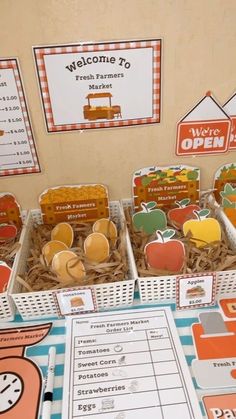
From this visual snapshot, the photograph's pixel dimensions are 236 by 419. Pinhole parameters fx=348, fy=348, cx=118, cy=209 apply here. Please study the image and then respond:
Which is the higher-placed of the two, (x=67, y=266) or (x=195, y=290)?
(x=67, y=266)

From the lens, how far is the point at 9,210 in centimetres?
108

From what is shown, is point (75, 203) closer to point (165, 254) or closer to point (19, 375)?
point (165, 254)

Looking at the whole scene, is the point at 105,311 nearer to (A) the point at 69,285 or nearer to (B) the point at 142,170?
(A) the point at 69,285

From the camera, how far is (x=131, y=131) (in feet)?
3.28

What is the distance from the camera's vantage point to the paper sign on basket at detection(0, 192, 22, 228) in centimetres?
106

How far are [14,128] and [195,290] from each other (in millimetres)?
644

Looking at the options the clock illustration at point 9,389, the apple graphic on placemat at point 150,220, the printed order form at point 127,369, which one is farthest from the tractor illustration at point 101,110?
the clock illustration at point 9,389

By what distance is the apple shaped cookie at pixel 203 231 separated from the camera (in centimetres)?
97

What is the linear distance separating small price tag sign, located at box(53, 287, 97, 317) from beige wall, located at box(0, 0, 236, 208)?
1.23 ft

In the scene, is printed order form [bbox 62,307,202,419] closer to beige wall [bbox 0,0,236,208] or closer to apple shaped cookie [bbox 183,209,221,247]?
apple shaped cookie [bbox 183,209,221,247]

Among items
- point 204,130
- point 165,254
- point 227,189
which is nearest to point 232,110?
point 204,130

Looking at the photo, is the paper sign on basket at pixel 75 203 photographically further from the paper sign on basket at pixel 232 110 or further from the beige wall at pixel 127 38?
the paper sign on basket at pixel 232 110

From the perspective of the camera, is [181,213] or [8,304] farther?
[181,213]

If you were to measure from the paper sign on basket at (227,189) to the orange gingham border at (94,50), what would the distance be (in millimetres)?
286
